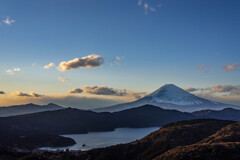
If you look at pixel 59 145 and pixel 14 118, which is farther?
pixel 14 118

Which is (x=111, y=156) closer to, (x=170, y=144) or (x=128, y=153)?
(x=128, y=153)

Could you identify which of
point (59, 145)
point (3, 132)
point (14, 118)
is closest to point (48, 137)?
point (59, 145)

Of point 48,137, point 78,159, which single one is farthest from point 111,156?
point 48,137

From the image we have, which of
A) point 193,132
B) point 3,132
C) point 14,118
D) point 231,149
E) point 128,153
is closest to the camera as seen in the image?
point 231,149

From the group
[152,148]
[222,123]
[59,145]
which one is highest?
[222,123]

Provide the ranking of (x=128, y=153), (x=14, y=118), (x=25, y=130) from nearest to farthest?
(x=128, y=153) → (x=25, y=130) → (x=14, y=118)

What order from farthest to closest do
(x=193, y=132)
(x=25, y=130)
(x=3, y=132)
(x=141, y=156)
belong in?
1. (x=25, y=130)
2. (x=3, y=132)
3. (x=193, y=132)
4. (x=141, y=156)

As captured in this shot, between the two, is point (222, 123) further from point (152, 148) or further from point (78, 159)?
point (78, 159)

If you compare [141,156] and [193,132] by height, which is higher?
[193,132]

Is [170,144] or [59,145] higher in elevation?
[170,144]
